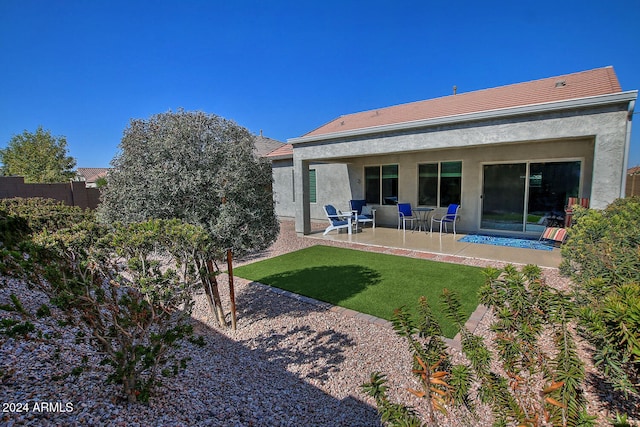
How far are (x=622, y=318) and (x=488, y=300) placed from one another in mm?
634

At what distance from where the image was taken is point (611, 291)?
1.85 meters

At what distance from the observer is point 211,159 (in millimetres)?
4000

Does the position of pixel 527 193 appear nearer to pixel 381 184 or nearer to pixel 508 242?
pixel 508 242

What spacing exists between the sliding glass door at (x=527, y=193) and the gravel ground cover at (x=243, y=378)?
304 inches

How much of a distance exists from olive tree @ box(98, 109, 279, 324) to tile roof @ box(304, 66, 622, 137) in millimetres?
8603

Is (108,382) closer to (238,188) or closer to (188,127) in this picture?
(238,188)

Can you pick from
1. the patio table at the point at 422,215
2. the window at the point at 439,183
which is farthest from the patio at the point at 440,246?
the window at the point at 439,183

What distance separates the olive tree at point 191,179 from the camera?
3.77 metres

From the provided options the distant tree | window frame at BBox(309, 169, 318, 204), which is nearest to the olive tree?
window frame at BBox(309, 169, 318, 204)

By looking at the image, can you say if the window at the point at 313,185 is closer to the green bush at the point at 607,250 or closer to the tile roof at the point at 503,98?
the tile roof at the point at 503,98

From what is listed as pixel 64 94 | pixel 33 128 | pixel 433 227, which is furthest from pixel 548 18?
pixel 33 128

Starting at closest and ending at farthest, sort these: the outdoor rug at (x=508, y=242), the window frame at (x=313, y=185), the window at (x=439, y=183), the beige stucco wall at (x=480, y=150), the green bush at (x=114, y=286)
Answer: the green bush at (x=114, y=286)
the beige stucco wall at (x=480, y=150)
the outdoor rug at (x=508, y=242)
the window at (x=439, y=183)
the window frame at (x=313, y=185)

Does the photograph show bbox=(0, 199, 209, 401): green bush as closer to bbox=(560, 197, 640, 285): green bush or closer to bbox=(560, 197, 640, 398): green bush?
bbox=(560, 197, 640, 398): green bush

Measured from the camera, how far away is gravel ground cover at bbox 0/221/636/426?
2.25 meters
